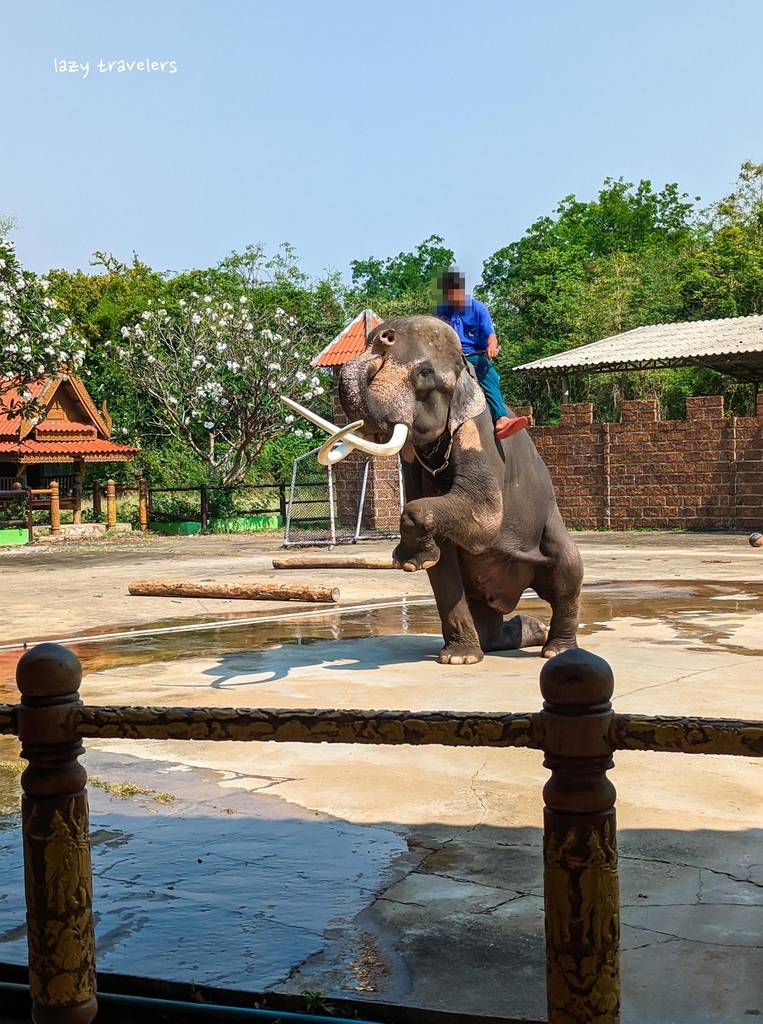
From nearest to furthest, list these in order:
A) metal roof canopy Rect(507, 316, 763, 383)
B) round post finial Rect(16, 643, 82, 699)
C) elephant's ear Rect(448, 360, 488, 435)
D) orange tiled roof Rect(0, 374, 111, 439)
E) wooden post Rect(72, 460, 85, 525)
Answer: round post finial Rect(16, 643, 82, 699) → elephant's ear Rect(448, 360, 488, 435) → metal roof canopy Rect(507, 316, 763, 383) → orange tiled roof Rect(0, 374, 111, 439) → wooden post Rect(72, 460, 85, 525)

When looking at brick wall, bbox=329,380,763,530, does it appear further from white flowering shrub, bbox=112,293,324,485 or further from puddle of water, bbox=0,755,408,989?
puddle of water, bbox=0,755,408,989

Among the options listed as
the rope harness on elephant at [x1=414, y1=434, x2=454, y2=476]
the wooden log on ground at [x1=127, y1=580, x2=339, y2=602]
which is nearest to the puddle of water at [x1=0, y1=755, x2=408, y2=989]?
the rope harness on elephant at [x1=414, y1=434, x2=454, y2=476]

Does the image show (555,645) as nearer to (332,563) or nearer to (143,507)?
(332,563)

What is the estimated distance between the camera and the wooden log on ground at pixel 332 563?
49.2 feet

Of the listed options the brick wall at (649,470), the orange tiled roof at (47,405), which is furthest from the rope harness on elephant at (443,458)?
the orange tiled roof at (47,405)

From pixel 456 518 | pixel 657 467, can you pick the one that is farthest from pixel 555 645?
pixel 657 467

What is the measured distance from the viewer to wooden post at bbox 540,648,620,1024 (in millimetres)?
2314

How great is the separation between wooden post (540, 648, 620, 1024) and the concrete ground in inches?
15.5

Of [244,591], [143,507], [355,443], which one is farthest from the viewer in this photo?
[143,507]

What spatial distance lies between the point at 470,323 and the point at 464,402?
0.63m

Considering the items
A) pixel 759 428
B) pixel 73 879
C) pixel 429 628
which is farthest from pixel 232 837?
pixel 759 428

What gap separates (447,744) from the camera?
2.50 m

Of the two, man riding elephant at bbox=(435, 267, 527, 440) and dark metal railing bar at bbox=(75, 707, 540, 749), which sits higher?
man riding elephant at bbox=(435, 267, 527, 440)

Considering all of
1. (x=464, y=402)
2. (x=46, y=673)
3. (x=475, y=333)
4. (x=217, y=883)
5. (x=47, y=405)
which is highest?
(x=47, y=405)
